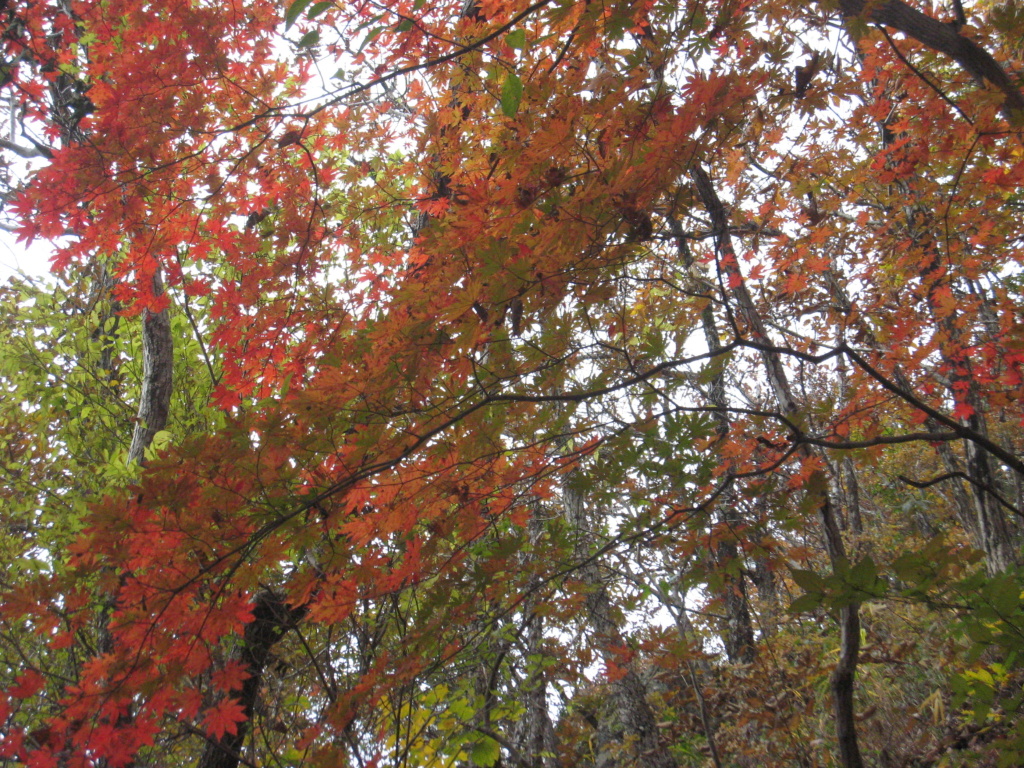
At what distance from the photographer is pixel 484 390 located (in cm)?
168

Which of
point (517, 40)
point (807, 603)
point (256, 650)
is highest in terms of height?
point (517, 40)

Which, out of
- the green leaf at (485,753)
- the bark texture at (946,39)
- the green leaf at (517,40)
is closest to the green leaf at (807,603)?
the green leaf at (517,40)

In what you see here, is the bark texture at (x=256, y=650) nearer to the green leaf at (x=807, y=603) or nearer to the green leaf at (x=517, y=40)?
the green leaf at (x=807, y=603)

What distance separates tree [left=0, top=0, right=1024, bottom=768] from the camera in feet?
6.38

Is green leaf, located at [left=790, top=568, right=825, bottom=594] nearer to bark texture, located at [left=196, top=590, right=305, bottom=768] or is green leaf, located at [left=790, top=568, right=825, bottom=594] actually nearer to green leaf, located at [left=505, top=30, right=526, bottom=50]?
green leaf, located at [left=505, top=30, right=526, bottom=50]

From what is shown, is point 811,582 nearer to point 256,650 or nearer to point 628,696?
point 256,650

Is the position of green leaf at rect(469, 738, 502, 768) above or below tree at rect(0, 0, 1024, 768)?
below

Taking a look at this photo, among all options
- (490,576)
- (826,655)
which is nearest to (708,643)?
(826,655)

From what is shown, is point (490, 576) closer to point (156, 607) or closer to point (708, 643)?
point (156, 607)

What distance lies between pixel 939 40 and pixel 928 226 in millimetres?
1912

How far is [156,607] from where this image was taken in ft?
6.33

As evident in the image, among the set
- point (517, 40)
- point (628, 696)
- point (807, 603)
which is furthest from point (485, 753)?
point (517, 40)

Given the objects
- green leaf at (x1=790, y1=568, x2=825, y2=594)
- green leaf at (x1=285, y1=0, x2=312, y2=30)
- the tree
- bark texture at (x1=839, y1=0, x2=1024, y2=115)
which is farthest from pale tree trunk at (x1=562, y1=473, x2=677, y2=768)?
green leaf at (x1=285, y1=0, x2=312, y2=30)

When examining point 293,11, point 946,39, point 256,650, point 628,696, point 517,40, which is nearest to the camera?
point 293,11
